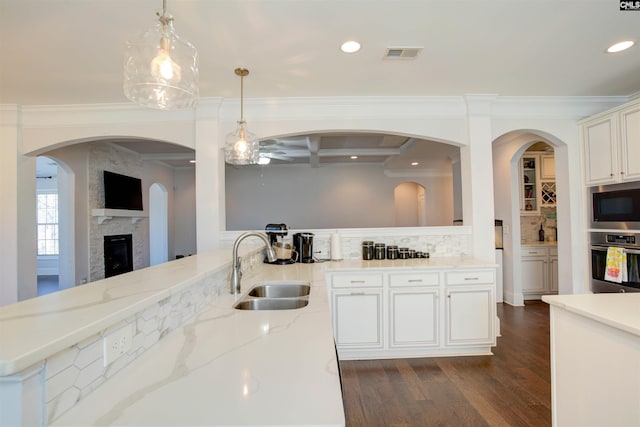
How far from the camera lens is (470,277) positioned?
298 centimetres

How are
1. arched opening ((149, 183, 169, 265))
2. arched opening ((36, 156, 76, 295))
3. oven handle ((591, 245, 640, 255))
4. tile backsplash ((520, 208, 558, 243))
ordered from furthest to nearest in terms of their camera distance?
1. arched opening ((149, 183, 169, 265))
2. tile backsplash ((520, 208, 558, 243))
3. arched opening ((36, 156, 76, 295))
4. oven handle ((591, 245, 640, 255))

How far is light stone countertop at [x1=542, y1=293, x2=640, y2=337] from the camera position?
4.20 ft

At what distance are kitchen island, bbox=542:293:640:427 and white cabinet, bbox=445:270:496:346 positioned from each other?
125 cm

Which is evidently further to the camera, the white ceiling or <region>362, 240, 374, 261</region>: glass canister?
<region>362, 240, 374, 261</region>: glass canister

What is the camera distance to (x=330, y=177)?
291 inches

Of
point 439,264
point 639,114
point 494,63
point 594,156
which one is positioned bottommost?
point 439,264

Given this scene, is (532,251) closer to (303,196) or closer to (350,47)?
(350,47)

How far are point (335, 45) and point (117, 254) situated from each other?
5007 mm

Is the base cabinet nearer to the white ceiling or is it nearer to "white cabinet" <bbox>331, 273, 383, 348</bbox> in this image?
"white cabinet" <bbox>331, 273, 383, 348</bbox>

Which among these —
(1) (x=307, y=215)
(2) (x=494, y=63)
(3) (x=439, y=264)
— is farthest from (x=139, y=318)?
(1) (x=307, y=215)

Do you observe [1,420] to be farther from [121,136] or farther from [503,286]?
[503,286]

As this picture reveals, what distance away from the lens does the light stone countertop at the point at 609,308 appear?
50.4 inches

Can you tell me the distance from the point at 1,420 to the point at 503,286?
5456 millimetres

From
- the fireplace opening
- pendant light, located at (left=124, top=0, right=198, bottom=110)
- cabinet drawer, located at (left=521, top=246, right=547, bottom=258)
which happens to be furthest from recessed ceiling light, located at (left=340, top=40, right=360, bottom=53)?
the fireplace opening
